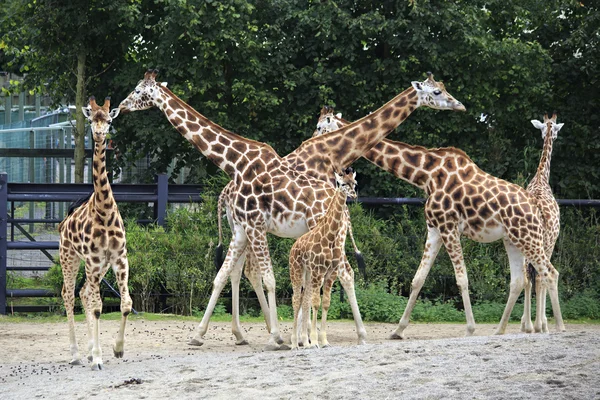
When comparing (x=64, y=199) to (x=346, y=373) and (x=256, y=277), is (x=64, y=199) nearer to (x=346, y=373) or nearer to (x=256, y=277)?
(x=256, y=277)

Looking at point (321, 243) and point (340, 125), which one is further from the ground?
point (340, 125)

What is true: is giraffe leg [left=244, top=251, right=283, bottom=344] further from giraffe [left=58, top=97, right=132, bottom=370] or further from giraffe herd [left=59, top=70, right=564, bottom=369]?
giraffe [left=58, top=97, right=132, bottom=370]

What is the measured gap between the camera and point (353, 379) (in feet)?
25.5

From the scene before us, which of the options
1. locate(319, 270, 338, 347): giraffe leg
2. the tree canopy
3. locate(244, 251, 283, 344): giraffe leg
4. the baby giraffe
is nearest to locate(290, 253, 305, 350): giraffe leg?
the baby giraffe

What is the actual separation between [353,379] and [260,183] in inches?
141

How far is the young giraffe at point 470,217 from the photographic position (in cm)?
1102

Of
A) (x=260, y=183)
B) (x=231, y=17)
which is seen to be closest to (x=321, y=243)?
(x=260, y=183)

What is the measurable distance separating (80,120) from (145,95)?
576 centimetres

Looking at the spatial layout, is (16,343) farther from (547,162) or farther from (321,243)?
(547,162)

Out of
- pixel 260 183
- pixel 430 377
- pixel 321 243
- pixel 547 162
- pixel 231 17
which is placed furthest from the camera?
pixel 231 17

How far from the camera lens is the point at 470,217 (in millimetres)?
11195

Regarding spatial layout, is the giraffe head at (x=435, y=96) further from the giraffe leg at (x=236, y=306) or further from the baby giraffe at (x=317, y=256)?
the giraffe leg at (x=236, y=306)

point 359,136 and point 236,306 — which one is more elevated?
point 359,136

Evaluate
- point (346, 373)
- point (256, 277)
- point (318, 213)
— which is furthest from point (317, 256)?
point (346, 373)
